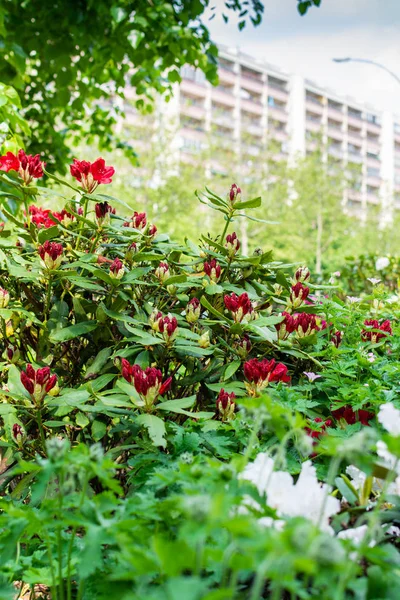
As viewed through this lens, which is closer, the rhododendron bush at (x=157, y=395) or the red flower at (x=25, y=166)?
the rhododendron bush at (x=157, y=395)

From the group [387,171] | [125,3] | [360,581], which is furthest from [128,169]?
[387,171]

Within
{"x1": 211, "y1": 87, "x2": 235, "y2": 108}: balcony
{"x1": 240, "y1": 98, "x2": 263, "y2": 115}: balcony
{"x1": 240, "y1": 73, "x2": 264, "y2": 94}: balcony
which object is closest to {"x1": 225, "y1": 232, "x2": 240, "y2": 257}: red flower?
{"x1": 211, "y1": 87, "x2": 235, "y2": 108}: balcony

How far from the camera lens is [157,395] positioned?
4.86 feet

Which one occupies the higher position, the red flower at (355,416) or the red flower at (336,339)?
the red flower at (336,339)

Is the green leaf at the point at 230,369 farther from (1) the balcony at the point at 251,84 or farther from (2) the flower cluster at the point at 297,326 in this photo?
(1) the balcony at the point at 251,84

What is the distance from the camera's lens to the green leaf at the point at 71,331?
1775 mm

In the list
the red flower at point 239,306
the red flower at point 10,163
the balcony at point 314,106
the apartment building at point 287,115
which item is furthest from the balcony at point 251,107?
the red flower at point 239,306

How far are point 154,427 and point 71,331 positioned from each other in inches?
20.0

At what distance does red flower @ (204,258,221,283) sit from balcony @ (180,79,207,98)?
179ft

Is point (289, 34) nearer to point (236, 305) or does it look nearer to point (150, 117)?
point (150, 117)

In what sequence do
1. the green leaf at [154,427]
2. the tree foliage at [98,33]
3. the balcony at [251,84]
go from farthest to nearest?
the balcony at [251,84] → the tree foliage at [98,33] → the green leaf at [154,427]

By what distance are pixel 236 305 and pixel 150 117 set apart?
890 inches

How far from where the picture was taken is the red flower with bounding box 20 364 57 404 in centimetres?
156

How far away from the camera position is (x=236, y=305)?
1825 millimetres
